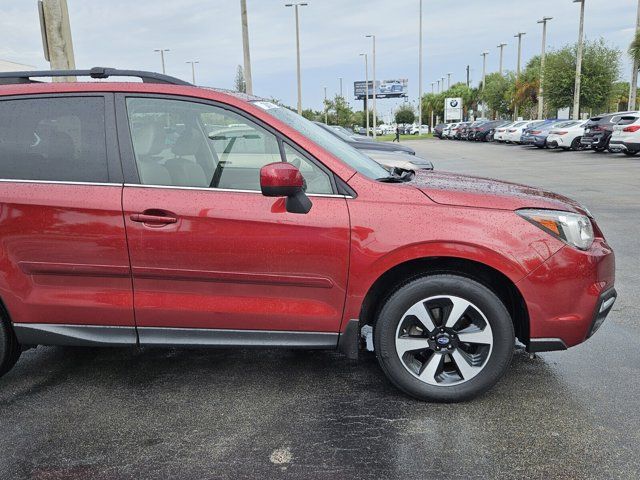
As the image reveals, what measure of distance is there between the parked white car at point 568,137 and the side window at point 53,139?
88.1ft

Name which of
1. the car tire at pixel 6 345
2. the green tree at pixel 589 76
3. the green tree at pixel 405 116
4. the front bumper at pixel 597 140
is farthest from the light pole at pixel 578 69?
the green tree at pixel 405 116

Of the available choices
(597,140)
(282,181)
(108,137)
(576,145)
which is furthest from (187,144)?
(576,145)

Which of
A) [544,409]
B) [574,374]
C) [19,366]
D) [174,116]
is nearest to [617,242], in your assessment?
[574,374]

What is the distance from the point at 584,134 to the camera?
25078mm

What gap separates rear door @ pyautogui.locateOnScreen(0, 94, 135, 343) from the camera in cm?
325

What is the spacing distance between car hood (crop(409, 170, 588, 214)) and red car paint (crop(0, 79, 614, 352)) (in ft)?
0.04

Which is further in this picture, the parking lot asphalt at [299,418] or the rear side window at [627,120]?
the rear side window at [627,120]

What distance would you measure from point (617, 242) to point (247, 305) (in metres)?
5.90

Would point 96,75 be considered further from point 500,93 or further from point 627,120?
point 500,93

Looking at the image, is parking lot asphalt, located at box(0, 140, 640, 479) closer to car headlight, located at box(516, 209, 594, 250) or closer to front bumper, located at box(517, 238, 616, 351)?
front bumper, located at box(517, 238, 616, 351)

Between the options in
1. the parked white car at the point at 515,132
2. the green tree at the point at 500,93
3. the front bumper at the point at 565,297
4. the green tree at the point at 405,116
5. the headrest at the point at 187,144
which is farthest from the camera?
the green tree at the point at 405,116

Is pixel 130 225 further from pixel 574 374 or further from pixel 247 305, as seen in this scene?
pixel 574 374

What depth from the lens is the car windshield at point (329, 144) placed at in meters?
3.46

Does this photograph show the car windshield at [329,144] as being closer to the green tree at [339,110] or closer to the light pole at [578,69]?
the light pole at [578,69]
